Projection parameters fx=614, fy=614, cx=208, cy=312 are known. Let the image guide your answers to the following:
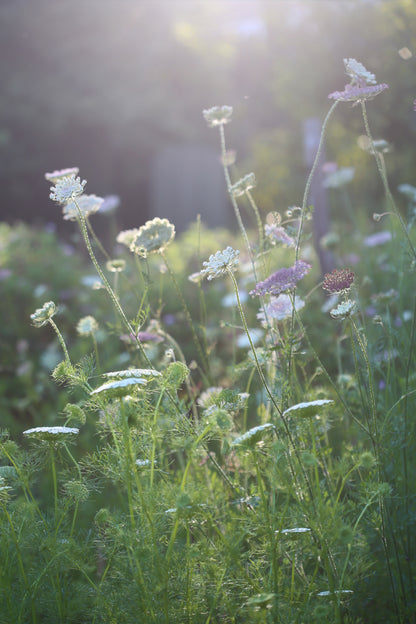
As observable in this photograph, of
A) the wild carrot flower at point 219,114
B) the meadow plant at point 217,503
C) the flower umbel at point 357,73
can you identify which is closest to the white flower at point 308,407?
the meadow plant at point 217,503

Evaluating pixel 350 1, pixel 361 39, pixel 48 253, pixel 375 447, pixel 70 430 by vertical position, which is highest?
pixel 350 1

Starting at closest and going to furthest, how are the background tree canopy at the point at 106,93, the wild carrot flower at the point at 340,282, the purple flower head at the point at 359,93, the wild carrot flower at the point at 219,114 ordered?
1. the wild carrot flower at the point at 340,282
2. the purple flower head at the point at 359,93
3. the wild carrot flower at the point at 219,114
4. the background tree canopy at the point at 106,93

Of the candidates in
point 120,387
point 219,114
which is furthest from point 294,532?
point 219,114

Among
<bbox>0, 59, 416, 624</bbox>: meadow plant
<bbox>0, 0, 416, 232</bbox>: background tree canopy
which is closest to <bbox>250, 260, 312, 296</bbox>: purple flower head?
<bbox>0, 59, 416, 624</bbox>: meadow plant

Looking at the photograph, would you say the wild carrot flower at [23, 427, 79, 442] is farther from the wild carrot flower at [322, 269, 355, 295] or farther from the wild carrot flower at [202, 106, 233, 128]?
the wild carrot flower at [202, 106, 233, 128]

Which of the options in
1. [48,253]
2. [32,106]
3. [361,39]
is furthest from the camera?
[32,106]

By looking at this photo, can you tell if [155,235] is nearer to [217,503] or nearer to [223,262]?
[223,262]

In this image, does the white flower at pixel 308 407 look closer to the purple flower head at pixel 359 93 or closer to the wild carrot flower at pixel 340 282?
the wild carrot flower at pixel 340 282

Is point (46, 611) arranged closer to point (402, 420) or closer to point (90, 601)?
point (90, 601)

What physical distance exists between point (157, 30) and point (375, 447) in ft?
57.8

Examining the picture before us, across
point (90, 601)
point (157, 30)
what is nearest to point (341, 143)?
point (90, 601)

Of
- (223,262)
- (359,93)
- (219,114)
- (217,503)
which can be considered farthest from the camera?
(219,114)

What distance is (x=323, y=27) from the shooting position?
21.5ft

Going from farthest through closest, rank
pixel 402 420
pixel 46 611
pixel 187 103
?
pixel 187 103 < pixel 402 420 < pixel 46 611
